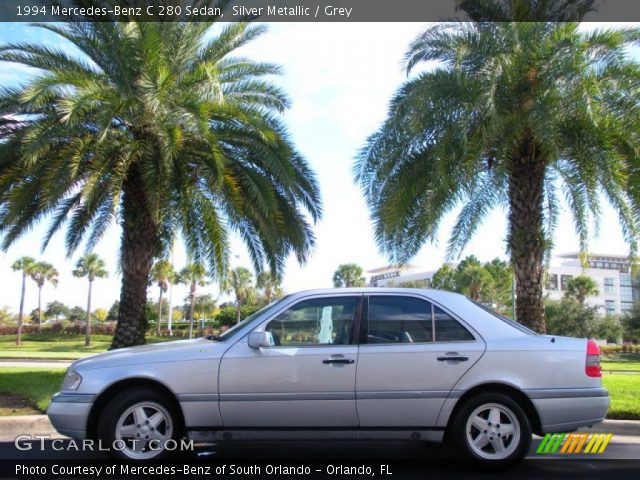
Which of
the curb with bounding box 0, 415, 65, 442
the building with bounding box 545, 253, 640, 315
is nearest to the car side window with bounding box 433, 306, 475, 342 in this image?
the curb with bounding box 0, 415, 65, 442

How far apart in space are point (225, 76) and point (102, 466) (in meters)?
9.19

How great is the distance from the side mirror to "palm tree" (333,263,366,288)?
56.8 m

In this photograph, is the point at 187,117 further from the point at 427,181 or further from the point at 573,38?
the point at 573,38

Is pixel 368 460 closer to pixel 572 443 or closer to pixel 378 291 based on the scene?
pixel 378 291

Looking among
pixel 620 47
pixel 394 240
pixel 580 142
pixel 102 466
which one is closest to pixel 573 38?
pixel 620 47

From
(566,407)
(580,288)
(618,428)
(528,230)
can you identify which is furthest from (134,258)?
(580,288)

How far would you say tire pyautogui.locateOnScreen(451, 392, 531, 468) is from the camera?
5.42 metres

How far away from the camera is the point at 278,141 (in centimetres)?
1255

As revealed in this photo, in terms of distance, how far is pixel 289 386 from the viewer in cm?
550

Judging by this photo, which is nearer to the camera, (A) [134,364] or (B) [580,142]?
(A) [134,364]

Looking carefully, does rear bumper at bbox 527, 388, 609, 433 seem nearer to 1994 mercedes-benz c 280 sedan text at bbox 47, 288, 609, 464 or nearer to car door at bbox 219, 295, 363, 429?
1994 mercedes-benz c 280 sedan text at bbox 47, 288, 609, 464

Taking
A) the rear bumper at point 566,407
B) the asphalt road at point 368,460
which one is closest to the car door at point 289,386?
the asphalt road at point 368,460

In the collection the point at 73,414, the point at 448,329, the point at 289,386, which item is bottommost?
the point at 73,414

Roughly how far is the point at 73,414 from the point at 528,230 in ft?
28.5
